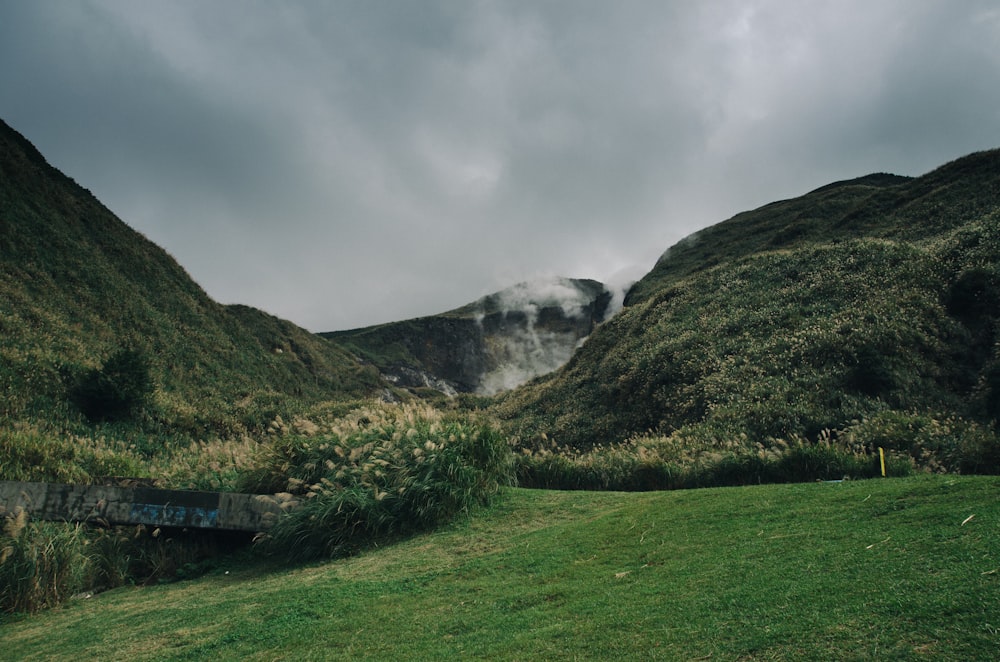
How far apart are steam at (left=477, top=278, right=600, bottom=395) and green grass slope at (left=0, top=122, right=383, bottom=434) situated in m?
50.6

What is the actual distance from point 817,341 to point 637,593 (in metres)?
17.7

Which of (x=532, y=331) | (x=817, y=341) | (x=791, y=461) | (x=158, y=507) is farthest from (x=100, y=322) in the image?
(x=532, y=331)

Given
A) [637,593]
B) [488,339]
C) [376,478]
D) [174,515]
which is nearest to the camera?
[637,593]

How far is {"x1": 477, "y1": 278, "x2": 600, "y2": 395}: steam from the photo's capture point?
309 ft

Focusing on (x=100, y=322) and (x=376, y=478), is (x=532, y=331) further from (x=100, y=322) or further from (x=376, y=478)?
(x=376, y=478)

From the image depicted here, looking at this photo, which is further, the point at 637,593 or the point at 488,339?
the point at 488,339

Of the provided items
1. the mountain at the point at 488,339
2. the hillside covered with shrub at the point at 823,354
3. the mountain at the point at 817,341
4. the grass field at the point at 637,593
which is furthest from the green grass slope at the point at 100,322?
the mountain at the point at 488,339

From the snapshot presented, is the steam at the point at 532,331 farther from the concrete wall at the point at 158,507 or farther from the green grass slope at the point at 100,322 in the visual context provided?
the concrete wall at the point at 158,507

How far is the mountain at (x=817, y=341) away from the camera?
15.7 metres

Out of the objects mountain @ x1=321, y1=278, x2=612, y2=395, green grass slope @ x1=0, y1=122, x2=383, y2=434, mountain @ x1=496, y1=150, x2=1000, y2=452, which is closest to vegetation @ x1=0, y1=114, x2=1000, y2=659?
mountain @ x1=496, y1=150, x2=1000, y2=452

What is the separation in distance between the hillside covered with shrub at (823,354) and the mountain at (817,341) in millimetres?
68

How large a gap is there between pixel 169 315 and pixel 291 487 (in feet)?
105

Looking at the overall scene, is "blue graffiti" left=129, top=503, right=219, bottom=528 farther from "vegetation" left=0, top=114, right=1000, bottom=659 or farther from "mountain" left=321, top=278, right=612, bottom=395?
"mountain" left=321, top=278, right=612, bottom=395

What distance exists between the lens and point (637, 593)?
404 centimetres
